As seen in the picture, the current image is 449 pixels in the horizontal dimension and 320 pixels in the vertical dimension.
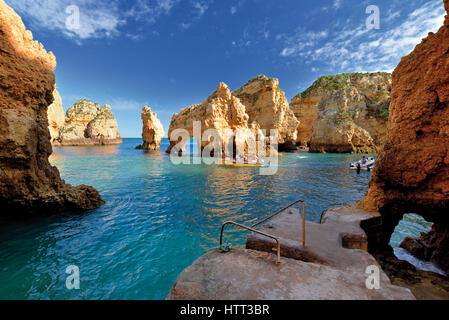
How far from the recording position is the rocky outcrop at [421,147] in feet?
15.6

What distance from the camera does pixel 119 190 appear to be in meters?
12.9

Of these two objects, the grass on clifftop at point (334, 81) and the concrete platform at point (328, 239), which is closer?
the concrete platform at point (328, 239)

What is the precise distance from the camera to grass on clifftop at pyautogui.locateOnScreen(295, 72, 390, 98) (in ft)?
169

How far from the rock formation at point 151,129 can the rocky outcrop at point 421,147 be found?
54807 mm

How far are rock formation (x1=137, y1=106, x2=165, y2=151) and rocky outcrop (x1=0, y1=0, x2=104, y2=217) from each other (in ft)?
153

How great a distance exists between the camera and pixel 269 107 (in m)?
44.0

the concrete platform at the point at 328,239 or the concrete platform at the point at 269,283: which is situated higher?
the concrete platform at the point at 269,283

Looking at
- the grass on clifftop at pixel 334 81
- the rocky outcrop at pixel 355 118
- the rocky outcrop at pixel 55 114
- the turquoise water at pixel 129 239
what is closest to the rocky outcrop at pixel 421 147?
the turquoise water at pixel 129 239

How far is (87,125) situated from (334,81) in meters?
99.7

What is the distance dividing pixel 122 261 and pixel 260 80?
4880 cm

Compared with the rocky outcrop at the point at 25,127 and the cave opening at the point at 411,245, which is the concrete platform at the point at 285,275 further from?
the rocky outcrop at the point at 25,127

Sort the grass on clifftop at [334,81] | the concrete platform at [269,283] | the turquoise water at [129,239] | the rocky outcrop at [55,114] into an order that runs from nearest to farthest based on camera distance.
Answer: the concrete platform at [269,283] → the turquoise water at [129,239] → the rocky outcrop at [55,114] → the grass on clifftop at [334,81]

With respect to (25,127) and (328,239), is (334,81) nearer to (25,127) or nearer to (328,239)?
(328,239)
